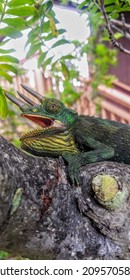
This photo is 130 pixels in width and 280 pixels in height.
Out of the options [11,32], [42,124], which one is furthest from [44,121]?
[11,32]

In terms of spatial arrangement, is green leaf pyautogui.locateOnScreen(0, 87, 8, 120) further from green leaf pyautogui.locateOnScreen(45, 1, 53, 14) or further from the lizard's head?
green leaf pyautogui.locateOnScreen(45, 1, 53, 14)

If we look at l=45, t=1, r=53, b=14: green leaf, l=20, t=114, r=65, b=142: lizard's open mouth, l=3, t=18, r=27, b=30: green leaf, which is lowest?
l=20, t=114, r=65, b=142: lizard's open mouth

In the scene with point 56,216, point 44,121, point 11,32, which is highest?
point 11,32

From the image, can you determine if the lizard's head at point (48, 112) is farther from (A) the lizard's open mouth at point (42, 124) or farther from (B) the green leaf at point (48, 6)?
(B) the green leaf at point (48, 6)

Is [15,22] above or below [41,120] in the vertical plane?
above

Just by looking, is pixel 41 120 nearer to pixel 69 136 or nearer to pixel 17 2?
pixel 69 136

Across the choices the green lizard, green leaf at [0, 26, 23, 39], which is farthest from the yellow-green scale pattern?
green leaf at [0, 26, 23, 39]
